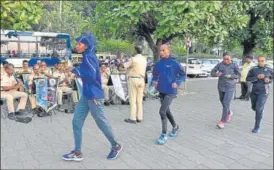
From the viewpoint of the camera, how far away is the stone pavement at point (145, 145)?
455 centimetres

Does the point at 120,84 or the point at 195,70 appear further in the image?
the point at 195,70

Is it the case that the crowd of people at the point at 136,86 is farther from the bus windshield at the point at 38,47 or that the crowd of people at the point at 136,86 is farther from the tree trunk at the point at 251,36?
the tree trunk at the point at 251,36

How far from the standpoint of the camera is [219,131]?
647cm

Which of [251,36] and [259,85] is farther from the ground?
[251,36]

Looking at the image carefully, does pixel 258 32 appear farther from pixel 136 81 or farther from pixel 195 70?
pixel 136 81

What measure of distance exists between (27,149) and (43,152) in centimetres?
33

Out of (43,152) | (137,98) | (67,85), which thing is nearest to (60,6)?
(67,85)

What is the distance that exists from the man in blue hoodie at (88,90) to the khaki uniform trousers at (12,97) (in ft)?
Result: 10.5

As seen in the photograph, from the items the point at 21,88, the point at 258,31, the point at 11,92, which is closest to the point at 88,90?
the point at 11,92

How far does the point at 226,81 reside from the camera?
6703 millimetres

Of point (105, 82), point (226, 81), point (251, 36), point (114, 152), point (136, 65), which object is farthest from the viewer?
point (251, 36)

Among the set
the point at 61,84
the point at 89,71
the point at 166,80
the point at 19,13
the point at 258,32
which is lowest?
the point at 61,84

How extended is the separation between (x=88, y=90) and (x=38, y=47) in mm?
14541

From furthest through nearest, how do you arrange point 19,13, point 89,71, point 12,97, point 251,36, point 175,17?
point 251,36
point 175,17
point 12,97
point 89,71
point 19,13
